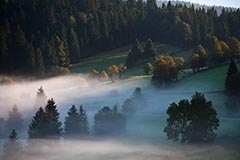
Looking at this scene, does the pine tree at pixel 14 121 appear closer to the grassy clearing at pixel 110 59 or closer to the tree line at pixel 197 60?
the tree line at pixel 197 60

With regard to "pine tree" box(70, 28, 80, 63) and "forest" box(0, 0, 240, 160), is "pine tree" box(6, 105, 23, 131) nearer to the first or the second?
"forest" box(0, 0, 240, 160)

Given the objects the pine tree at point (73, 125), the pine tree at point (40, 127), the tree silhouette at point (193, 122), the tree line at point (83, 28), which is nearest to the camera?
the tree silhouette at point (193, 122)

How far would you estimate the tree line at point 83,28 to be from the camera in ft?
383

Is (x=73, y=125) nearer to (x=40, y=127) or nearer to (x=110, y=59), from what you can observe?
(x=40, y=127)

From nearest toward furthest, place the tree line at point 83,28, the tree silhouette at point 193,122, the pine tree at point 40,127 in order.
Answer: the tree silhouette at point 193,122, the pine tree at point 40,127, the tree line at point 83,28

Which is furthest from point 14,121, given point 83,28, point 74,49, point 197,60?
point 83,28

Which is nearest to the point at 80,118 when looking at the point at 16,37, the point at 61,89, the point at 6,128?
the point at 6,128

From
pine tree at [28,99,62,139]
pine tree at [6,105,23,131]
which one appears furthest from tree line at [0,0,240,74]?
pine tree at [28,99,62,139]

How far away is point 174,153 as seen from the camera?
1625 inches

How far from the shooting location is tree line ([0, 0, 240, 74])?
117 meters

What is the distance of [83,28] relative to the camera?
137 metres

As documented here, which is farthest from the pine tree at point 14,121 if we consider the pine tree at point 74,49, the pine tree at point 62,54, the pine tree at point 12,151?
the pine tree at point 74,49

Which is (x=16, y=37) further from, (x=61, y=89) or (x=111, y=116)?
(x=111, y=116)

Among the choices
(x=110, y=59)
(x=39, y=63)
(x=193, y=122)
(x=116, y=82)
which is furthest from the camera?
(x=110, y=59)
